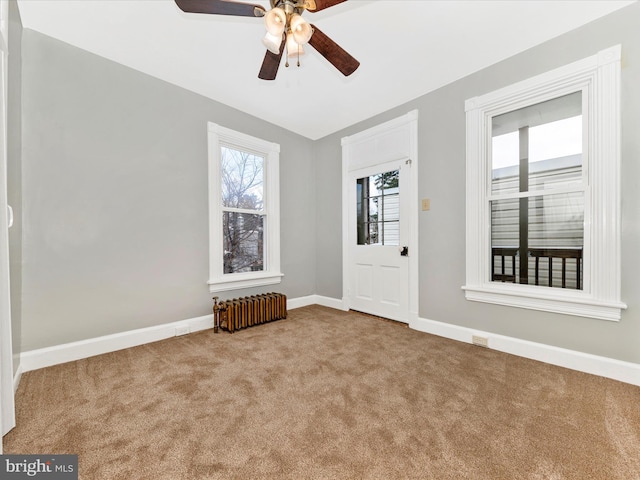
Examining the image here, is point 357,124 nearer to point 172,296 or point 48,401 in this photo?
point 172,296

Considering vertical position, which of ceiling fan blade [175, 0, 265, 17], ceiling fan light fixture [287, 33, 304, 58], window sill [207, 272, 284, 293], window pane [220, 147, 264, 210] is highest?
ceiling fan blade [175, 0, 265, 17]

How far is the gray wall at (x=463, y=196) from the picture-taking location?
2.04m

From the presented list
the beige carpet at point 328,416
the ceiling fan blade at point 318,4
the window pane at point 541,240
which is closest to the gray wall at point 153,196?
the window pane at point 541,240

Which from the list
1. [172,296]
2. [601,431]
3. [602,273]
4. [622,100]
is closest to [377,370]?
[601,431]

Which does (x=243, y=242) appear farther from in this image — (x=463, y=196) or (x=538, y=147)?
(x=538, y=147)

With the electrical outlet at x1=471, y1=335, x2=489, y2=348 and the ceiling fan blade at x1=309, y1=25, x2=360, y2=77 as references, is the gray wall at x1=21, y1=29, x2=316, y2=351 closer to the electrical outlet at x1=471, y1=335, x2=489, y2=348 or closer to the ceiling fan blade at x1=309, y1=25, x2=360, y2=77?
the ceiling fan blade at x1=309, y1=25, x2=360, y2=77

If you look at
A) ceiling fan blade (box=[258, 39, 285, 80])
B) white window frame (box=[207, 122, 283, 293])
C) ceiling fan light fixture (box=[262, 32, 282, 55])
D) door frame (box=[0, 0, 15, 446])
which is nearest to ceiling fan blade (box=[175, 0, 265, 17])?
ceiling fan light fixture (box=[262, 32, 282, 55])

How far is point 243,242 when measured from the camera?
12.3 feet

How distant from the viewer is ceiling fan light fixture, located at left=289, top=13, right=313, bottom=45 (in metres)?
1.64

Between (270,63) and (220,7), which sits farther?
(270,63)

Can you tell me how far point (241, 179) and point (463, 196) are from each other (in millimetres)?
2776

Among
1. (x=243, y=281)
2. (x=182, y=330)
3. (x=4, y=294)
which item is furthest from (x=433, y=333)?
(x=4, y=294)

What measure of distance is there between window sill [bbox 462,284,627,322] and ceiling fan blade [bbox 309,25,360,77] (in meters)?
2.39

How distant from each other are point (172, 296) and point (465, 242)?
3.24m
